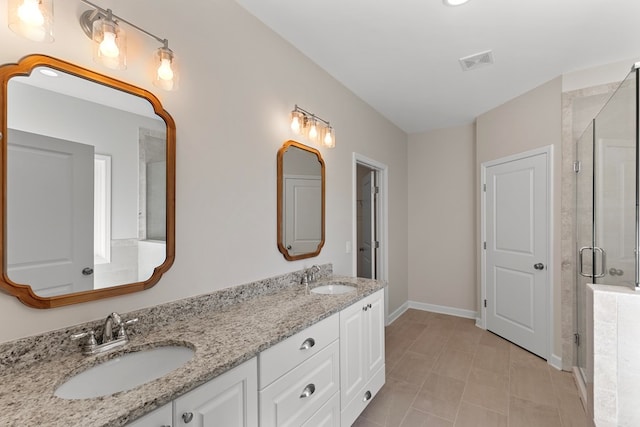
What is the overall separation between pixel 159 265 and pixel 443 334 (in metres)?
3.30

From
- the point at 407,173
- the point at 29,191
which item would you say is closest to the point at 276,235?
the point at 29,191

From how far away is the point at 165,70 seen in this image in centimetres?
134

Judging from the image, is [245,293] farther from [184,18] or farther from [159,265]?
[184,18]

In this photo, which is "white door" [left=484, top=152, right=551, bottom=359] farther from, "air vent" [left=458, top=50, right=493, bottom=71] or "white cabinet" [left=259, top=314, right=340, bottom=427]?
"white cabinet" [left=259, top=314, right=340, bottom=427]

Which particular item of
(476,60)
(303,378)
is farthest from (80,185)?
(476,60)

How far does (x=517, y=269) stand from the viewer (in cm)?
328

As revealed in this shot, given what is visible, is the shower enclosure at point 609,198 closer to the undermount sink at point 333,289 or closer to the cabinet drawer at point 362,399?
the cabinet drawer at point 362,399

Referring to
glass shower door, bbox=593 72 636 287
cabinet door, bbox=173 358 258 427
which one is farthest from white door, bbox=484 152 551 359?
cabinet door, bbox=173 358 258 427

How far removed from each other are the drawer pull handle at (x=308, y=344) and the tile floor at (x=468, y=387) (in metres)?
0.96

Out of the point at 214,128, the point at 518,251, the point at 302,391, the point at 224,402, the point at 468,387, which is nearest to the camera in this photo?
the point at 224,402

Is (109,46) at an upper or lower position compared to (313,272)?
upper

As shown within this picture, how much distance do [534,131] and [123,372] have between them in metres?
3.77

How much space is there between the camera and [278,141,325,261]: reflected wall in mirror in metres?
2.15

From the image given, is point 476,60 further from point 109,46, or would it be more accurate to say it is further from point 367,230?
point 109,46
